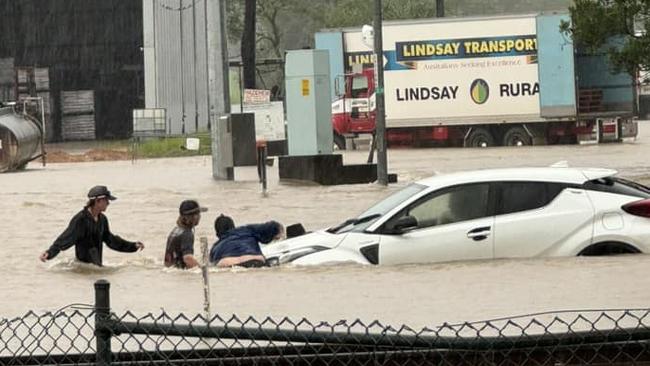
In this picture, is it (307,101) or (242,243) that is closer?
(242,243)

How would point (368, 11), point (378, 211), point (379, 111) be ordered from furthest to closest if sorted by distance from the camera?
point (368, 11) → point (379, 111) → point (378, 211)

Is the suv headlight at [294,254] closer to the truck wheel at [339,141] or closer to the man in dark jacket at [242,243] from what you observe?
the man in dark jacket at [242,243]

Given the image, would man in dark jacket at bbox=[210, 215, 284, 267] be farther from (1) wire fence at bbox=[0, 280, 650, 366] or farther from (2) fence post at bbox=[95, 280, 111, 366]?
(2) fence post at bbox=[95, 280, 111, 366]

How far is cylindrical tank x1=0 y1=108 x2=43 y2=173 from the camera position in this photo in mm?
39369

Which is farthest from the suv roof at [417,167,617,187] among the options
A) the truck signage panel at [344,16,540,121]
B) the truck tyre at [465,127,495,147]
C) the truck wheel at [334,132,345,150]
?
the truck wheel at [334,132,345,150]

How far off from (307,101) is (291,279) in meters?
18.4

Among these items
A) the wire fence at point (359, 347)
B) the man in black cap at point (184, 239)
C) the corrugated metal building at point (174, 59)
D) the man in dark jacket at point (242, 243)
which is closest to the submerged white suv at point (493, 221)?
the man in dark jacket at point (242, 243)

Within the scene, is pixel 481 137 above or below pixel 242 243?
above

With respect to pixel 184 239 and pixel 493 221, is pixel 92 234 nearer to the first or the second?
pixel 184 239

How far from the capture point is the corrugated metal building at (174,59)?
2405 inches

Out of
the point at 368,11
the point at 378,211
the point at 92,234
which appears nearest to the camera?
the point at 378,211

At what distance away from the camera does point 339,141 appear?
1826 inches

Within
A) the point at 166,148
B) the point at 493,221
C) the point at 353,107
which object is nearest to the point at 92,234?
the point at 493,221

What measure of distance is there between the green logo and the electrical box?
12.6 meters
